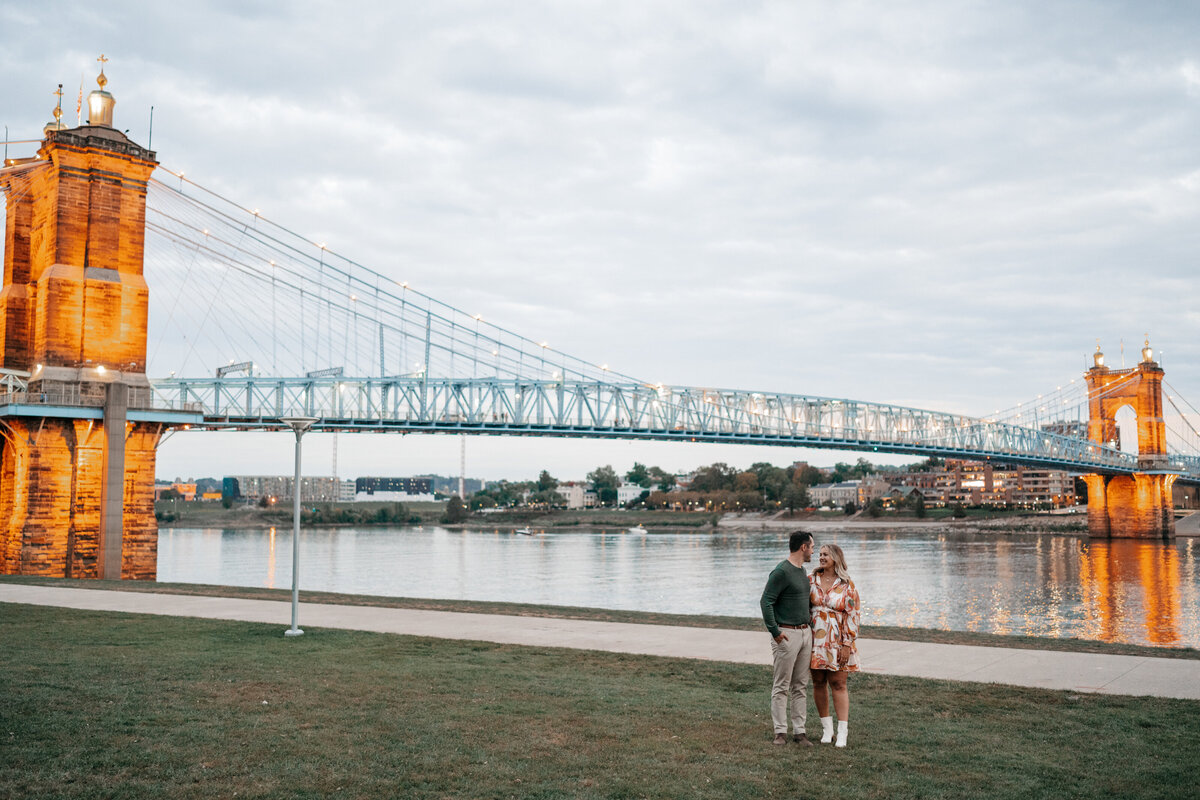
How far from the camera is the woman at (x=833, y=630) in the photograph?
7.84 meters

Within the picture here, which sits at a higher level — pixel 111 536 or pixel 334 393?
pixel 334 393

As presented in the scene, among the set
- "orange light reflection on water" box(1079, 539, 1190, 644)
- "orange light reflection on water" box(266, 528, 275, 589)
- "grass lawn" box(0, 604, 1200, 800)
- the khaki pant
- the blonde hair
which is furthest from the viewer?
"orange light reflection on water" box(266, 528, 275, 589)

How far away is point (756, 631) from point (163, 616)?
967cm

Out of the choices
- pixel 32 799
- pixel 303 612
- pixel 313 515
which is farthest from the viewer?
pixel 313 515

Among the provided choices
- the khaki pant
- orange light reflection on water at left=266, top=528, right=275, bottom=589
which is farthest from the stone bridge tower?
the khaki pant

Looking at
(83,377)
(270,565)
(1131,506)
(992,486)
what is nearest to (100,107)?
(83,377)

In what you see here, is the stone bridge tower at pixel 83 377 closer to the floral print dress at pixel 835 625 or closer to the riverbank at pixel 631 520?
the floral print dress at pixel 835 625

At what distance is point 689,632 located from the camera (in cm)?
1515

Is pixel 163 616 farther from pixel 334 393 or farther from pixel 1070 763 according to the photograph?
pixel 334 393

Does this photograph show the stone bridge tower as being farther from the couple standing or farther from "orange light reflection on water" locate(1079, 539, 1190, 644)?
"orange light reflection on water" locate(1079, 539, 1190, 644)

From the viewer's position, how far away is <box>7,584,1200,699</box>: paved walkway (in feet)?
35.4

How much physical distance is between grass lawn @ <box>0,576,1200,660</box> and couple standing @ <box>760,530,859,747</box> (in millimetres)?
6822

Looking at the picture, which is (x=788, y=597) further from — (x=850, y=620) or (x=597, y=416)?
(x=597, y=416)

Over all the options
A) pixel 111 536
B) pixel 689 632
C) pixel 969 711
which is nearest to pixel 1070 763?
pixel 969 711
